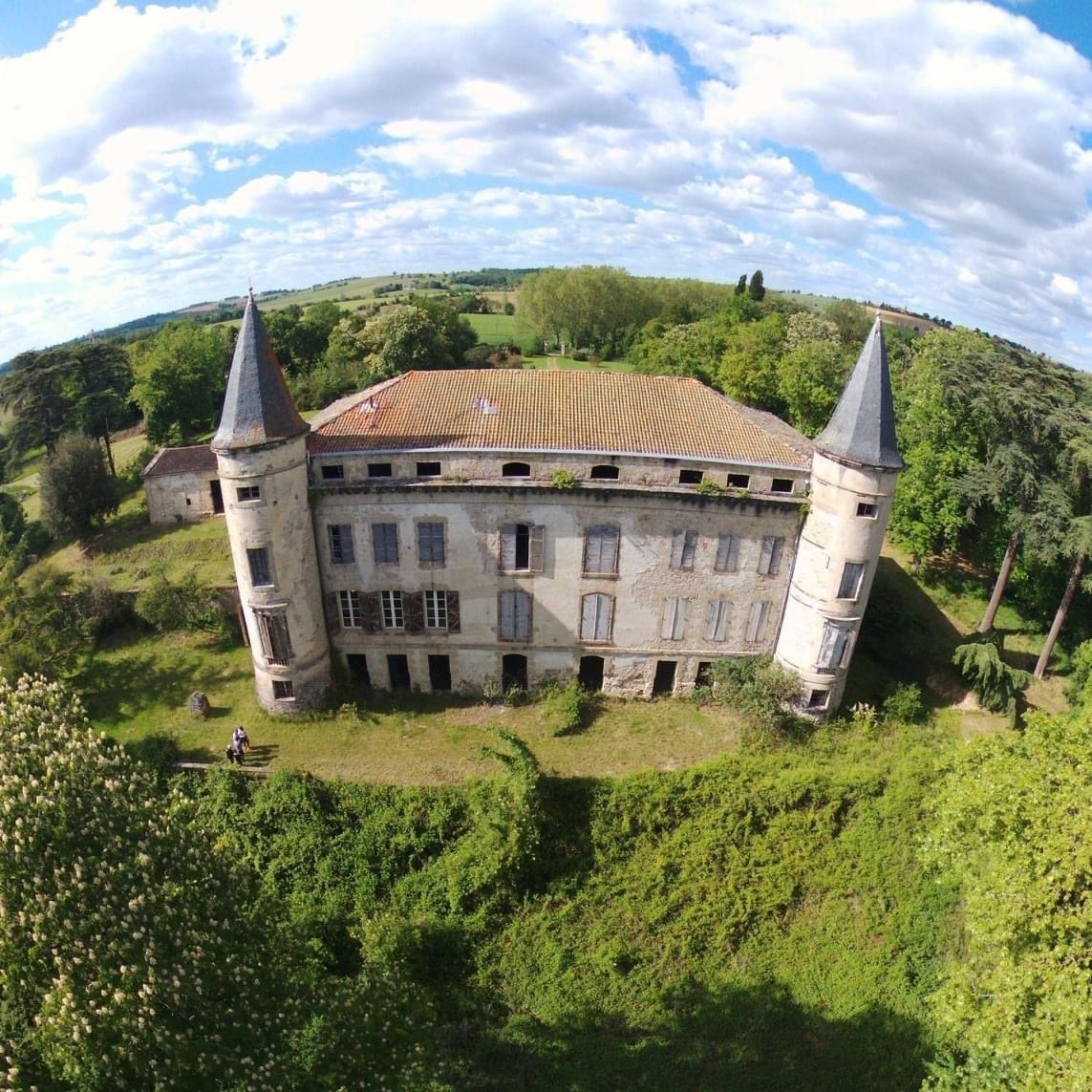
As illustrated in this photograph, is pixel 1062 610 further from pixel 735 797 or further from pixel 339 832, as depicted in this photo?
pixel 339 832

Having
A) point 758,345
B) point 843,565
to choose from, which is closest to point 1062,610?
point 843,565

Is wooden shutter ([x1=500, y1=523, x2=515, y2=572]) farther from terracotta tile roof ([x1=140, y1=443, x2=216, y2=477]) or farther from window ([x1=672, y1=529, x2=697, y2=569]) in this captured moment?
terracotta tile roof ([x1=140, y1=443, x2=216, y2=477])

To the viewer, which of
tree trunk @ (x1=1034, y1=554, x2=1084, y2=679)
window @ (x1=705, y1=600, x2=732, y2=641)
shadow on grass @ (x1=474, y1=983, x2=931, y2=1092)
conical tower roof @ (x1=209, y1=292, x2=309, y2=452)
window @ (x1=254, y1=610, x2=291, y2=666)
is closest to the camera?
shadow on grass @ (x1=474, y1=983, x2=931, y2=1092)

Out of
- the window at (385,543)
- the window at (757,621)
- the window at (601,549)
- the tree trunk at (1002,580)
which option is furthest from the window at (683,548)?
the tree trunk at (1002,580)

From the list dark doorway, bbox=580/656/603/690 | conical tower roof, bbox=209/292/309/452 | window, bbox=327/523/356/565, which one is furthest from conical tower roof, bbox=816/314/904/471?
conical tower roof, bbox=209/292/309/452

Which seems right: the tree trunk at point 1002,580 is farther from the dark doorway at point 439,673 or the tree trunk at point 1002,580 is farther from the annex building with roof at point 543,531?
the dark doorway at point 439,673
